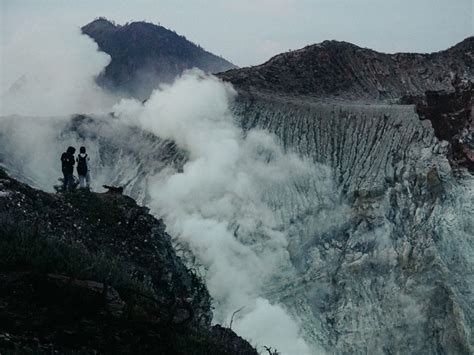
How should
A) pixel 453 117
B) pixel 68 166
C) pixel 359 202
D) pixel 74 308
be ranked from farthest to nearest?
pixel 453 117
pixel 359 202
pixel 68 166
pixel 74 308

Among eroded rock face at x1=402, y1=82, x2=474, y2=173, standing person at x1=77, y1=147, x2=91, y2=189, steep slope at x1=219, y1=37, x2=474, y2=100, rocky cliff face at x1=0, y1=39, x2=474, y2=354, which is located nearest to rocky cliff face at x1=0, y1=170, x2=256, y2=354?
standing person at x1=77, y1=147, x2=91, y2=189

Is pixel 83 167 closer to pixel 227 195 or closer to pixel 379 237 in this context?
pixel 227 195

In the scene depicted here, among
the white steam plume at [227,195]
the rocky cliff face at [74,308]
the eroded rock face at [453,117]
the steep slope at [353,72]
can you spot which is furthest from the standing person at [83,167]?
the eroded rock face at [453,117]

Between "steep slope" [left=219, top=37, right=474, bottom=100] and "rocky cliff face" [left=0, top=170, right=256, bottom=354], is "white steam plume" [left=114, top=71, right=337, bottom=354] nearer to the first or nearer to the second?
"steep slope" [left=219, top=37, right=474, bottom=100]

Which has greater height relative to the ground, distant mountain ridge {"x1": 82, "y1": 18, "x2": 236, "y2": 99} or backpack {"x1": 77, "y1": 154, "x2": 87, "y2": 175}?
distant mountain ridge {"x1": 82, "y1": 18, "x2": 236, "y2": 99}

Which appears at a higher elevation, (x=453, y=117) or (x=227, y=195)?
(x=453, y=117)

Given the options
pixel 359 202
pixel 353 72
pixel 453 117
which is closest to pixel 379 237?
pixel 359 202

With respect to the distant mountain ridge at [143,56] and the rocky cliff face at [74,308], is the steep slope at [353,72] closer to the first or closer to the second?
the rocky cliff face at [74,308]

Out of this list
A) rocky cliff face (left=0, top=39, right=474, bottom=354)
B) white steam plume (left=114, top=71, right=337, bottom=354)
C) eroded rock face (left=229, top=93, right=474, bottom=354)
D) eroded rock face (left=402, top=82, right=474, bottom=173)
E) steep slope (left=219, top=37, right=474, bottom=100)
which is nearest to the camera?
white steam plume (left=114, top=71, right=337, bottom=354)
